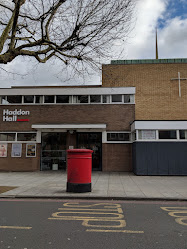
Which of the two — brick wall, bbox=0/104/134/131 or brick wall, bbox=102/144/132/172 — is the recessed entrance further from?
brick wall, bbox=0/104/134/131

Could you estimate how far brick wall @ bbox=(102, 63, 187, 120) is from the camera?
764 inches

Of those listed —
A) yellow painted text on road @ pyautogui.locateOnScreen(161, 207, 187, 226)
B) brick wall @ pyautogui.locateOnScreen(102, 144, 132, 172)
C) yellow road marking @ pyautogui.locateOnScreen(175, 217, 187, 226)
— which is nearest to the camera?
yellow road marking @ pyautogui.locateOnScreen(175, 217, 187, 226)

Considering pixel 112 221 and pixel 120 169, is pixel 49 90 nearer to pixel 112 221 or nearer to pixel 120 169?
pixel 120 169

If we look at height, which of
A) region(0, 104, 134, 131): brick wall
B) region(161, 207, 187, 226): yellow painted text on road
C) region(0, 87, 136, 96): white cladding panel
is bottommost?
region(161, 207, 187, 226): yellow painted text on road

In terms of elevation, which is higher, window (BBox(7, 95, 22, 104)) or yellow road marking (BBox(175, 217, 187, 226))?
window (BBox(7, 95, 22, 104))

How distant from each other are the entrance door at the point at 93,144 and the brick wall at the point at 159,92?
519 cm

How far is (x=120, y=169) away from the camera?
1556 centimetres

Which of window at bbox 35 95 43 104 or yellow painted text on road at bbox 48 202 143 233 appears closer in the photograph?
yellow painted text on road at bbox 48 202 143 233

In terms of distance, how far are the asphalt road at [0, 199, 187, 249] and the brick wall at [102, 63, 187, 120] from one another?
1343cm

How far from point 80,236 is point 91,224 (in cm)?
69

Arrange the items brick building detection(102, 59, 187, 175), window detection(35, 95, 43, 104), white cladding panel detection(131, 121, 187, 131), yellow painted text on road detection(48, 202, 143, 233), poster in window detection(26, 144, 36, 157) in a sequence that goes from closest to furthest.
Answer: yellow painted text on road detection(48, 202, 143, 233)
white cladding panel detection(131, 121, 187, 131)
poster in window detection(26, 144, 36, 157)
window detection(35, 95, 43, 104)
brick building detection(102, 59, 187, 175)

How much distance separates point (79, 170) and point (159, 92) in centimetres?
1388

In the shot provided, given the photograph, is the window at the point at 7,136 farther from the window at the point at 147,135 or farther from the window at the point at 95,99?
the window at the point at 147,135

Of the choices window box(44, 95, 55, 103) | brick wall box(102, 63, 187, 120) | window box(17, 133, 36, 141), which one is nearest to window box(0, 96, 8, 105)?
window box(17, 133, 36, 141)
